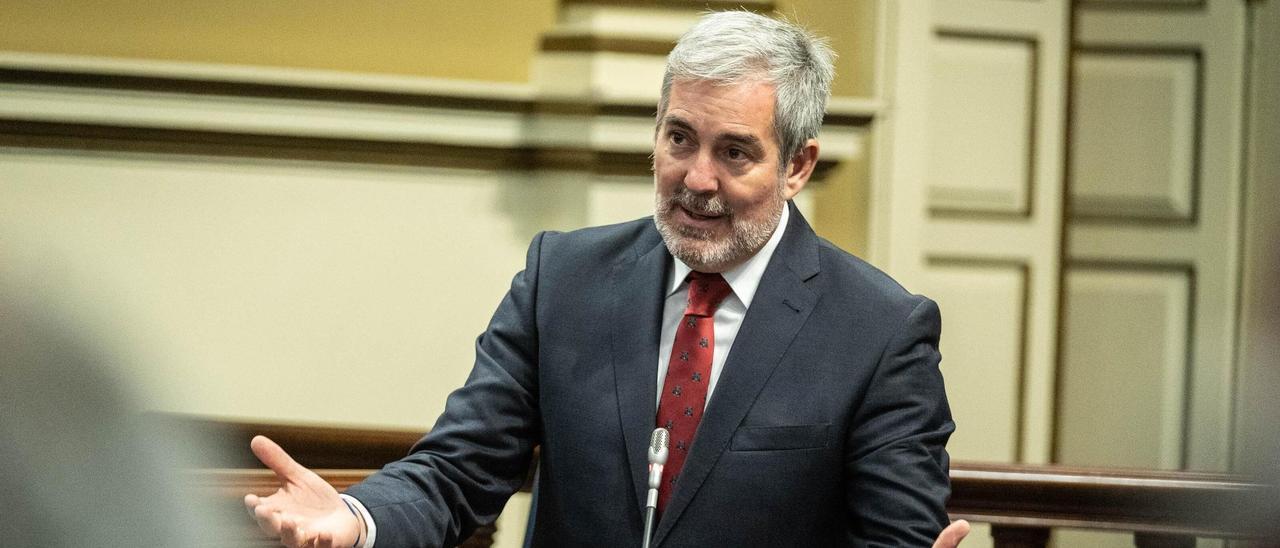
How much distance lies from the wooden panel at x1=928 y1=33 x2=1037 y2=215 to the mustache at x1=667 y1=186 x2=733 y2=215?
1.91 m

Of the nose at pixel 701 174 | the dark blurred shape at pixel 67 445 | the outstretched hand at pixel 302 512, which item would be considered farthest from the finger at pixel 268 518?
the dark blurred shape at pixel 67 445

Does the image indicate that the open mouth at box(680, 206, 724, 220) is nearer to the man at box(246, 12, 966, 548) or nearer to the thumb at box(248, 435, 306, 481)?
the man at box(246, 12, 966, 548)

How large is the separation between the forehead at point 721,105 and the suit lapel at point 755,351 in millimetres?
214

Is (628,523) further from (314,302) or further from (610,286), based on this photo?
(314,302)

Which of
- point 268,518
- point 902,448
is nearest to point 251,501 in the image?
point 268,518

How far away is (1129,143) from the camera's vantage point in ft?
12.6

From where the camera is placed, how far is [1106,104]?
385 cm

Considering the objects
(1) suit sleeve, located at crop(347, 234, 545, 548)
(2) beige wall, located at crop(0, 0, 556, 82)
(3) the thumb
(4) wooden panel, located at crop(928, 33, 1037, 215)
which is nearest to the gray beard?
(1) suit sleeve, located at crop(347, 234, 545, 548)

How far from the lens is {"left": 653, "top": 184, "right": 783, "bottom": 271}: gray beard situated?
1.90 metres

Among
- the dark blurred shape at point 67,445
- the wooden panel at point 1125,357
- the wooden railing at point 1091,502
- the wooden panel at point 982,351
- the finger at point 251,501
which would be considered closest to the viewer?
the dark blurred shape at point 67,445

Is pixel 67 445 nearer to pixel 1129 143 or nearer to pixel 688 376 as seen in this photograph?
pixel 688 376

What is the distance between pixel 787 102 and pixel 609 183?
5.04 ft

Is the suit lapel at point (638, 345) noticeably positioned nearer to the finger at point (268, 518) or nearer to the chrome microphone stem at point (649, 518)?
the chrome microphone stem at point (649, 518)

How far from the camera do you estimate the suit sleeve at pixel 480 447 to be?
1.86 meters
